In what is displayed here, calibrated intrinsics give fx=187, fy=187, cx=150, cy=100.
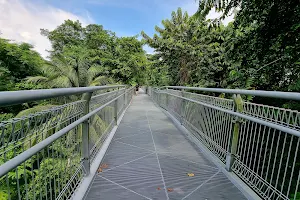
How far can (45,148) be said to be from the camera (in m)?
1.21

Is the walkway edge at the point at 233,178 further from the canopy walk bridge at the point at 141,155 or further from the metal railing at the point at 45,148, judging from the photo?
the metal railing at the point at 45,148

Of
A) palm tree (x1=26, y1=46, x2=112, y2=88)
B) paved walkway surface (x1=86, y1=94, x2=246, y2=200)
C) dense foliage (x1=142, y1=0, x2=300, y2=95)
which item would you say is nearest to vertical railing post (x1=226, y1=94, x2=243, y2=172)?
paved walkway surface (x1=86, y1=94, x2=246, y2=200)

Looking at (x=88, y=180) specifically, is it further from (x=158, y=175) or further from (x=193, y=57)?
(x=193, y=57)

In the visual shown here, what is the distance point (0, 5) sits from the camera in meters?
16.6

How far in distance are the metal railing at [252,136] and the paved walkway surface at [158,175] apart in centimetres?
23

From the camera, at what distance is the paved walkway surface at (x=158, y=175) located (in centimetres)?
189

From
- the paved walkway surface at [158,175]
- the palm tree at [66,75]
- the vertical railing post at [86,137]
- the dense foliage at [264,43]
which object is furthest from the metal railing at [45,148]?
the palm tree at [66,75]

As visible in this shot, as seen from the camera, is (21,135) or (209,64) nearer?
(21,135)

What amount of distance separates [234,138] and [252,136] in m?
0.20

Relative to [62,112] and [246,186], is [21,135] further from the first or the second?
[246,186]

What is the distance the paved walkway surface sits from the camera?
1.89 meters

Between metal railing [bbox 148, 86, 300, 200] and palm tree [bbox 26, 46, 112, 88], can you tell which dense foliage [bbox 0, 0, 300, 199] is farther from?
metal railing [bbox 148, 86, 300, 200]

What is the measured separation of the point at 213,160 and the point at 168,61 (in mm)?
10568

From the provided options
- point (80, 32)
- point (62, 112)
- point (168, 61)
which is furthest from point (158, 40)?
point (80, 32)
